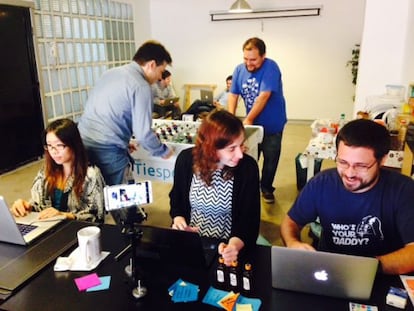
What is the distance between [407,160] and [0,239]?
2.45 m

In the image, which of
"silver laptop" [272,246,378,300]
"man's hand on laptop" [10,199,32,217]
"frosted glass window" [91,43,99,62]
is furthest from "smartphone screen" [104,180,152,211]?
"frosted glass window" [91,43,99,62]

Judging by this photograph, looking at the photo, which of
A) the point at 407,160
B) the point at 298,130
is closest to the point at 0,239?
the point at 407,160

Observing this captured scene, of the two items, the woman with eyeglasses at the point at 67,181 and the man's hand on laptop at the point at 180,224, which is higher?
the woman with eyeglasses at the point at 67,181

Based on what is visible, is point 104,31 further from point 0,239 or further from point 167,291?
point 167,291

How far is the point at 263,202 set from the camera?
11.0 feet

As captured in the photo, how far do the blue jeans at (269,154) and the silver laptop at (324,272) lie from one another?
2.29 meters

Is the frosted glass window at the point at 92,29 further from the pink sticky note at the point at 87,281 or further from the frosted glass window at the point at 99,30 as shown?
the pink sticky note at the point at 87,281

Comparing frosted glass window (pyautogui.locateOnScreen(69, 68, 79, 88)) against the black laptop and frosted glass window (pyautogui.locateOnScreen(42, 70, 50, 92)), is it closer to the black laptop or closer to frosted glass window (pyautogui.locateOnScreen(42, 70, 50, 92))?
frosted glass window (pyautogui.locateOnScreen(42, 70, 50, 92))

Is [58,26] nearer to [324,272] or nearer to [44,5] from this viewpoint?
[44,5]

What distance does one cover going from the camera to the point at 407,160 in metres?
2.56

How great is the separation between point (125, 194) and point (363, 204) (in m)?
0.82

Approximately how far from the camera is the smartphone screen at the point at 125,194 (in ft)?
3.43

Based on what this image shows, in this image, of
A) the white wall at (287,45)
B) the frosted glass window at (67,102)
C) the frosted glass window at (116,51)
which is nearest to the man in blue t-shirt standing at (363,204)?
the frosted glass window at (67,102)

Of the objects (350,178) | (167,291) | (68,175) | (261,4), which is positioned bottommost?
(167,291)
